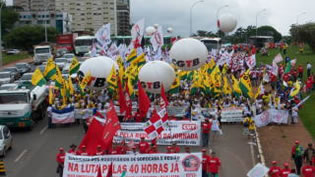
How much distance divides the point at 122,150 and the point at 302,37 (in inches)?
1873

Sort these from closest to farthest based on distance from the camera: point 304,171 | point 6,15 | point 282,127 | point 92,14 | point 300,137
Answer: point 304,171 < point 300,137 < point 282,127 < point 6,15 < point 92,14

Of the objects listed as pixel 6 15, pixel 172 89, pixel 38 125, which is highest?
pixel 6 15

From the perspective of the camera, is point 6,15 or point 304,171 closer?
point 304,171

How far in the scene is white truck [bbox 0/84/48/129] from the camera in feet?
75.6

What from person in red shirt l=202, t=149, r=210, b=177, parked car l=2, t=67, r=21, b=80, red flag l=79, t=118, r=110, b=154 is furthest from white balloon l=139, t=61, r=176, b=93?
parked car l=2, t=67, r=21, b=80

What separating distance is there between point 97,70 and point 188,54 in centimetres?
493

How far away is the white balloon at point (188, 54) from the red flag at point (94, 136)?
36.0 ft

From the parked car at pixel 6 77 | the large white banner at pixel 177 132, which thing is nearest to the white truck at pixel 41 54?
the parked car at pixel 6 77

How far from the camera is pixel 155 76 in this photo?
23.7 metres

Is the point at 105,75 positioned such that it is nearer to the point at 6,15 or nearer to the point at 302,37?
the point at 302,37

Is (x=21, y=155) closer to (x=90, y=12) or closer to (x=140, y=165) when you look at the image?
(x=140, y=165)

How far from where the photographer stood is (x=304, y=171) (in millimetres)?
12891

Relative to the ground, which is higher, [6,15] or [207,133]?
[6,15]

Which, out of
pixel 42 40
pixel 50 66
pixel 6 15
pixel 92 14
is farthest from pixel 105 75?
pixel 92 14
